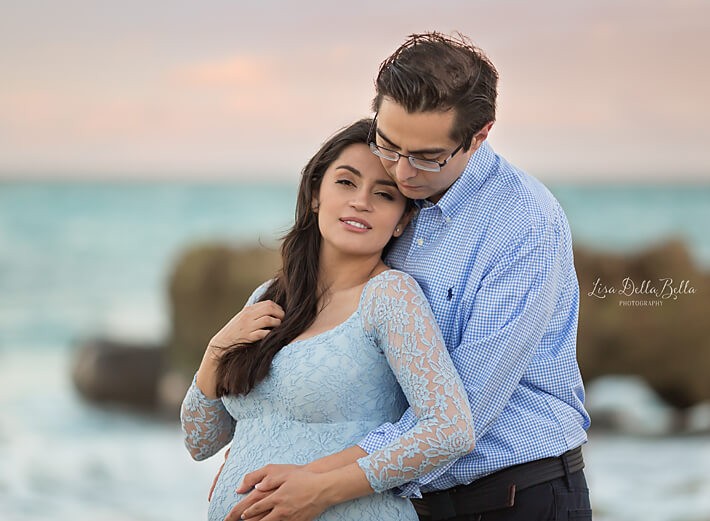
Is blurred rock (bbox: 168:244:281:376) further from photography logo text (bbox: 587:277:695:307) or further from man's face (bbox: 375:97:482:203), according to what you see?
man's face (bbox: 375:97:482:203)

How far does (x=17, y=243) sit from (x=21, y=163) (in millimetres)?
1570

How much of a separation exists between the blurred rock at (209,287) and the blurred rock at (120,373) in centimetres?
58

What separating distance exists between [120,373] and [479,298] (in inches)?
328

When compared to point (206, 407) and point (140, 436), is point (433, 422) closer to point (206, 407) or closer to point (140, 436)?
point (206, 407)

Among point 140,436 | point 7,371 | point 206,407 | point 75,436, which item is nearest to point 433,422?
point 206,407

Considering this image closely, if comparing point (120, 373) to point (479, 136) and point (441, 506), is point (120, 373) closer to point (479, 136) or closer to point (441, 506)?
point (441, 506)

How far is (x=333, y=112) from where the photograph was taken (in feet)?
42.8

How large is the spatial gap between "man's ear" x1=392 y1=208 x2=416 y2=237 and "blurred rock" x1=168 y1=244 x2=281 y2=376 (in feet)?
19.3

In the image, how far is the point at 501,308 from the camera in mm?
1978

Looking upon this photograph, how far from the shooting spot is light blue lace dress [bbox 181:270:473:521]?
6.35 ft

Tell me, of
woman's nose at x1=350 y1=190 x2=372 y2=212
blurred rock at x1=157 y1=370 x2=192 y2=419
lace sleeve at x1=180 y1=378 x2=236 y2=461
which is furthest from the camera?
blurred rock at x1=157 y1=370 x2=192 y2=419
